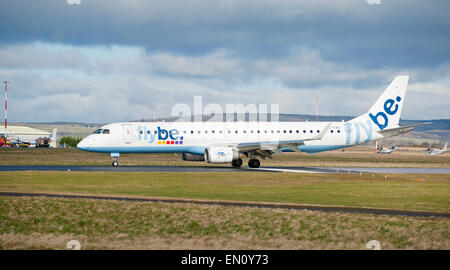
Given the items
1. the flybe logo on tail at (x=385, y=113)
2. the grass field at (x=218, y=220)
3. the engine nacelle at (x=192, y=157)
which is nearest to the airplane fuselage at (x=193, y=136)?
the engine nacelle at (x=192, y=157)

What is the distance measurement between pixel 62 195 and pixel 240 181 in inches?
544

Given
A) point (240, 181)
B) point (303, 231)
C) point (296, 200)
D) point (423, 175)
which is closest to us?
point (303, 231)

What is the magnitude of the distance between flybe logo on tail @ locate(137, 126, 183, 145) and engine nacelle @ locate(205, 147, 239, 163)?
4295 mm

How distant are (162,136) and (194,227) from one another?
29225mm

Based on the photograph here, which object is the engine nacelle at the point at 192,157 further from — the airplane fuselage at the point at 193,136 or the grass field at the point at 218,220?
the grass field at the point at 218,220

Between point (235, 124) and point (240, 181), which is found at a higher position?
point (235, 124)

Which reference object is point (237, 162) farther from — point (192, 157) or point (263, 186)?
point (263, 186)

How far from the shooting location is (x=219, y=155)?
47.4 metres

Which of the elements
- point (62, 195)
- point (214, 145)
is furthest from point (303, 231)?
point (214, 145)

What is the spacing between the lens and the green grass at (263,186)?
1114 inches

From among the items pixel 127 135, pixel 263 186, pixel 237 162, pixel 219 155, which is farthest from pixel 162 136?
pixel 263 186

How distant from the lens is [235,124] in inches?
2095

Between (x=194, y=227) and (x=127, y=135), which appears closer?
(x=194, y=227)
